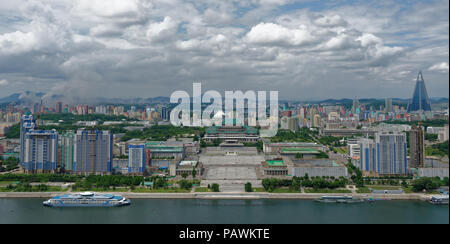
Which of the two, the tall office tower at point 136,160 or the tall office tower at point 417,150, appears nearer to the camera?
the tall office tower at point 417,150

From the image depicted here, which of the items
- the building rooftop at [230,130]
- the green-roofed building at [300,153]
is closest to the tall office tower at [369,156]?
the green-roofed building at [300,153]

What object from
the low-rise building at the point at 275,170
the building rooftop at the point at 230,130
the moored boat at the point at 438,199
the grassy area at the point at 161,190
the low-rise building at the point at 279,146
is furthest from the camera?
the building rooftop at the point at 230,130

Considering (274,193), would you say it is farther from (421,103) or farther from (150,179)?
(421,103)

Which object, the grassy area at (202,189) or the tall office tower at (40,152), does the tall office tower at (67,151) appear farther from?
the grassy area at (202,189)

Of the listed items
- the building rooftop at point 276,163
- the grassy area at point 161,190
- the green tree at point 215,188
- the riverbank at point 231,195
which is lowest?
the riverbank at point 231,195

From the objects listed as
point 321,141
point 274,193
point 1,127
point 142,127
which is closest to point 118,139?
point 142,127

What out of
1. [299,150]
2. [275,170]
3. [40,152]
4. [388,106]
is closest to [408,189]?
[275,170]

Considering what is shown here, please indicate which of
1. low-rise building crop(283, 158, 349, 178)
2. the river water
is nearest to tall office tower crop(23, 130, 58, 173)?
the river water
